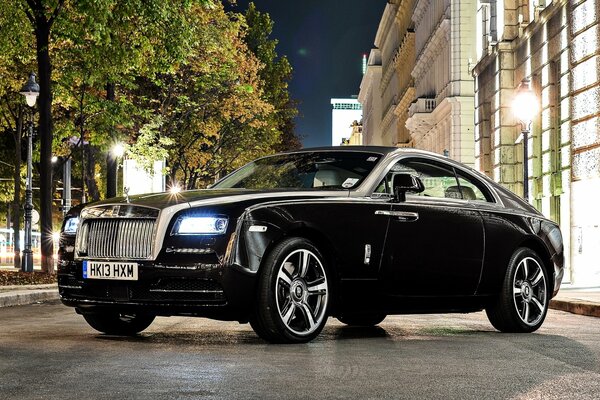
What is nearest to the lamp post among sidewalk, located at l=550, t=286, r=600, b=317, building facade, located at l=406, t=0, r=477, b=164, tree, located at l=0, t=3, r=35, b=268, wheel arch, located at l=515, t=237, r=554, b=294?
tree, located at l=0, t=3, r=35, b=268

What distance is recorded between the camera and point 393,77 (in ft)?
292

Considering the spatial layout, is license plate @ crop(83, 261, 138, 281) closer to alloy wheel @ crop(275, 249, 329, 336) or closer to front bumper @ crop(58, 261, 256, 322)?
front bumper @ crop(58, 261, 256, 322)

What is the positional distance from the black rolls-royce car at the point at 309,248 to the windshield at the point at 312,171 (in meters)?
0.01

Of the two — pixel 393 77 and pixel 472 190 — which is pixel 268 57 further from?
pixel 472 190

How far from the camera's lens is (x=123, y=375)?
6730mm

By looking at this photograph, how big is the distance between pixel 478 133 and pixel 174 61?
12.9 meters

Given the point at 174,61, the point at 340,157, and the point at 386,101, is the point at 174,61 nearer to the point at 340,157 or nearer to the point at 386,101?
the point at 340,157

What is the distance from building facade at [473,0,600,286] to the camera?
24500 mm

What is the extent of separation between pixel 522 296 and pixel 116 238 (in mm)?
3846

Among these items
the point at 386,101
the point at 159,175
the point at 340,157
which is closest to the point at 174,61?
the point at 159,175

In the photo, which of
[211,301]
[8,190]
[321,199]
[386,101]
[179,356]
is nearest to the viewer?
[179,356]

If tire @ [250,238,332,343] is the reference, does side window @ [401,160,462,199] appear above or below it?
above

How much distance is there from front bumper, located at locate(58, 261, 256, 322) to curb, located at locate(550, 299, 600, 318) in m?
7.55

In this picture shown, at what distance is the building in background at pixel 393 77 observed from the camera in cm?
7600
